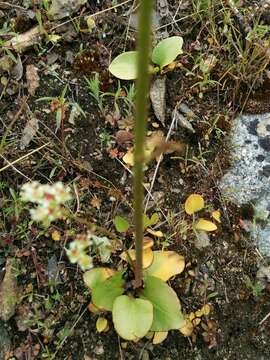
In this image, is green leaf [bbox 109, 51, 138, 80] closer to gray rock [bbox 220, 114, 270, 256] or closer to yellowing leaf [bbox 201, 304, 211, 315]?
gray rock [bbox 220, 114, 270, 256]


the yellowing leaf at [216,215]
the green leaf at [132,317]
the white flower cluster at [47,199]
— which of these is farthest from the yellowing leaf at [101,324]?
the white flower cluster at [47,199]

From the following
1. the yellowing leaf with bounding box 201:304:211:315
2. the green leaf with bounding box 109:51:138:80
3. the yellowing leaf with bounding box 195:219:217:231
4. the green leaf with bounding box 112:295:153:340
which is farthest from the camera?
the green leaf with bounding box 109:51:138:80

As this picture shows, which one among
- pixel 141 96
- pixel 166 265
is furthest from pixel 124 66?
pixel 141 96

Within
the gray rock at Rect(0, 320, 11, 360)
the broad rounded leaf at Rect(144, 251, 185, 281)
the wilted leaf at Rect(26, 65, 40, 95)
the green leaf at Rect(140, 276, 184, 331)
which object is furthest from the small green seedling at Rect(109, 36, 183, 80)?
the gray rock at Rect(0, 320, 11, 360)

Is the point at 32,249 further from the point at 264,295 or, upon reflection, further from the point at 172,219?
the point at 264,295

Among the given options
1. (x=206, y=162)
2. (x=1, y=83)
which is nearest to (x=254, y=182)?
(x=206, y=162)

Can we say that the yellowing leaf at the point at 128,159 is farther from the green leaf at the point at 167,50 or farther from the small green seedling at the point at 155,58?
the green leaf at the point at 167,50

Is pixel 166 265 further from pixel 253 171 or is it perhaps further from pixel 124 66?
pixel 124 66

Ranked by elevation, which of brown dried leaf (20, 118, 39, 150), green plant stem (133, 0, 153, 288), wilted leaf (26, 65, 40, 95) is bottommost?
brown dried leaf (20, 118, 39, 150)
